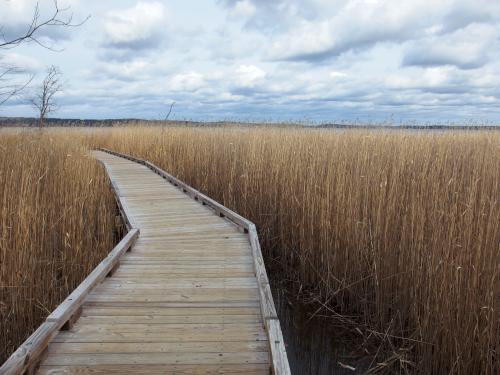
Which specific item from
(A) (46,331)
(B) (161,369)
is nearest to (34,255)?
(A) (46,331)

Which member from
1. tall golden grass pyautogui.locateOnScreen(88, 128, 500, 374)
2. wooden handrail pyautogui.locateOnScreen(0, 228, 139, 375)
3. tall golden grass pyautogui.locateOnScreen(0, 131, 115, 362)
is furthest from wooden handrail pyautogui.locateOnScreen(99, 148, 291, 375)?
tall golden grass pyautogui.locateOnScreen(0, 131, 115, 362)

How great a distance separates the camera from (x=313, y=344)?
3.16 metres

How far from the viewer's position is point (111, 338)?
204 centimetres

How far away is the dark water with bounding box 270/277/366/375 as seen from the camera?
2.87m

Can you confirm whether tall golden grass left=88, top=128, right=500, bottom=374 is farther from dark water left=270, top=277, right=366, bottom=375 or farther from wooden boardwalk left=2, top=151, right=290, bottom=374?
wooden boardwalk left=2, top=151, right=290, bottom=374

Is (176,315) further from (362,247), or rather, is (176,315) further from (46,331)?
(362,247)

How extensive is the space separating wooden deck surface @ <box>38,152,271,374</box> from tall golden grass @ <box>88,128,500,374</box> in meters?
0.77

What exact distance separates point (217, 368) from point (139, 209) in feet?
11.5

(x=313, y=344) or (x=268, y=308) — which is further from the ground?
(x=268, y=308)

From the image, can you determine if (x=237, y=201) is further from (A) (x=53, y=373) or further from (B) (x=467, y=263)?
(A) (x=53, y=373)

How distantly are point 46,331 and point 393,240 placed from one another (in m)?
2.29

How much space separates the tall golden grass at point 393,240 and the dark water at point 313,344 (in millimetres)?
154

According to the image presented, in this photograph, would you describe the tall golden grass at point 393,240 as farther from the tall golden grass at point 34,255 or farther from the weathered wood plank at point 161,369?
the tall golden grass at point 34,255

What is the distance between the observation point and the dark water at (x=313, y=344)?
2.87m
